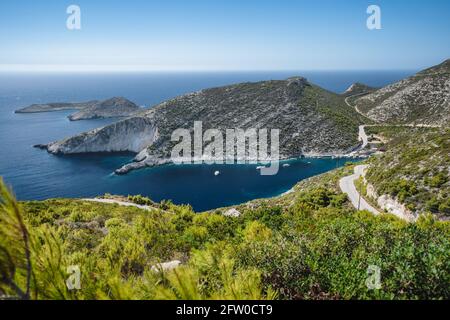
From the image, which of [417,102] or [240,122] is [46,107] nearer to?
[240,122]

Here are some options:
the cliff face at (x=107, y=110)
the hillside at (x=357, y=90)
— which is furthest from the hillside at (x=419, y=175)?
the cliff face at (x=107, y=110)

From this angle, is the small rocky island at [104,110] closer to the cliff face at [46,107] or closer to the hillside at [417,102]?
the cliff face at [46,107]

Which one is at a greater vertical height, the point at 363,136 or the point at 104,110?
the point at 104,110

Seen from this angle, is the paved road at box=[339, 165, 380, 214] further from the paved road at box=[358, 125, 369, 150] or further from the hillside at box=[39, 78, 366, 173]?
the hillside at box=[39, 78, 366, 173]

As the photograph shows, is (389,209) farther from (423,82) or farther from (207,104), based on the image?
(423,82)

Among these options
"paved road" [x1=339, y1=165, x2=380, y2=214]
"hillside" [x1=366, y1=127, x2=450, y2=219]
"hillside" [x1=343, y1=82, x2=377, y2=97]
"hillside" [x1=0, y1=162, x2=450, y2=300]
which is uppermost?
"hillside" [x1=343, y1=82, x2=377, y2=97]

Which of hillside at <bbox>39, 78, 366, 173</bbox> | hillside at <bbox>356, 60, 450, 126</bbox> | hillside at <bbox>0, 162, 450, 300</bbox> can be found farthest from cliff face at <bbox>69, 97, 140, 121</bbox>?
hillside at <bbox>0, 162, 450, 300</bbox>

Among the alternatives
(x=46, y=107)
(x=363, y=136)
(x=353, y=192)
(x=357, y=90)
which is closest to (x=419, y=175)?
(x=353, y=192)
